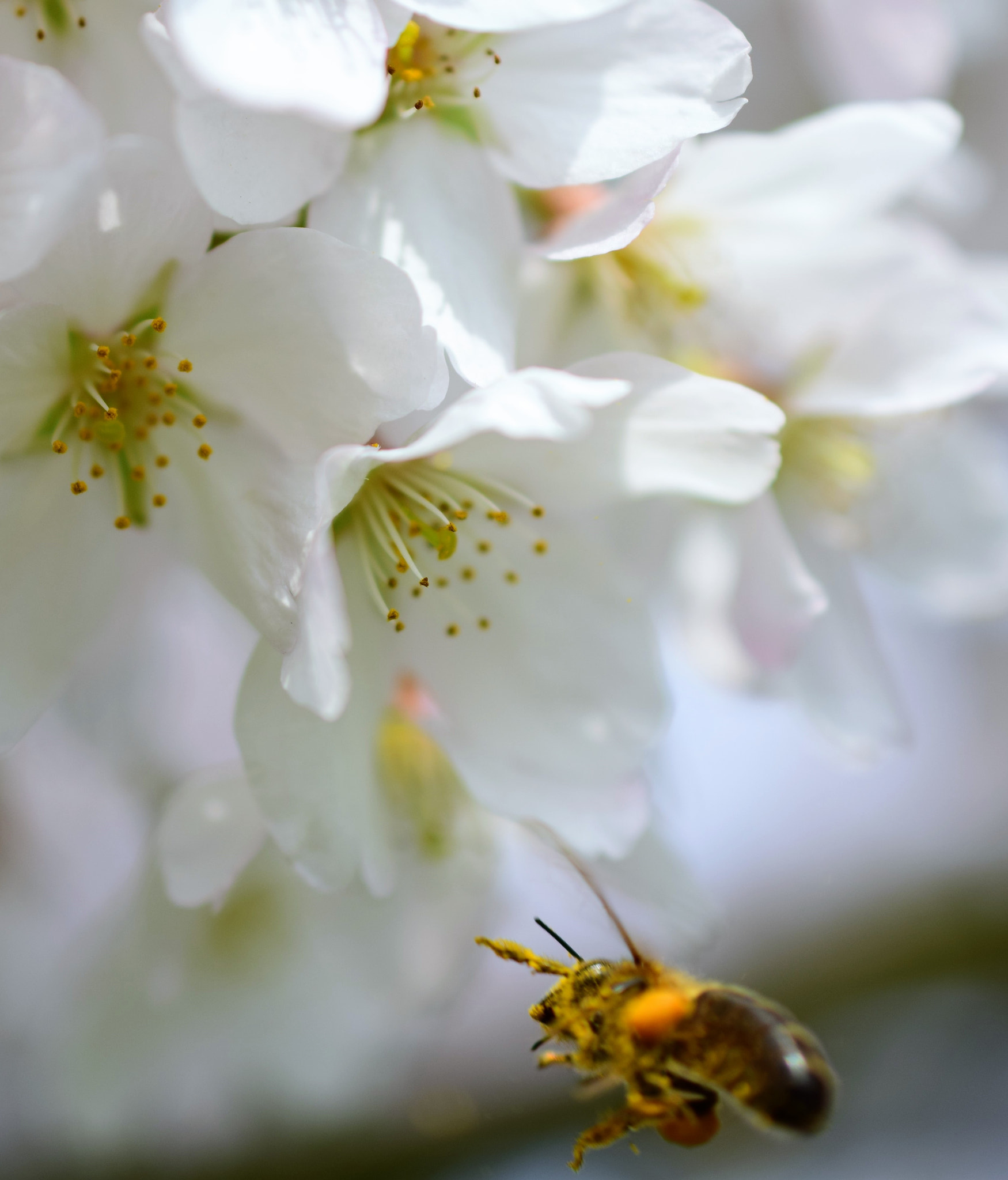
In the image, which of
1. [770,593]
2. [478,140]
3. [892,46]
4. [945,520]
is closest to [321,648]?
[478,140]

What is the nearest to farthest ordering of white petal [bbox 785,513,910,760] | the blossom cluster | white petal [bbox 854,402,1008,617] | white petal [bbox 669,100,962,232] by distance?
the blossom cluster < white petal [bbox 669,100,962,232] < white petal [bbox 785,513,910,760] < white petal [bbox 854,402,1008,617]

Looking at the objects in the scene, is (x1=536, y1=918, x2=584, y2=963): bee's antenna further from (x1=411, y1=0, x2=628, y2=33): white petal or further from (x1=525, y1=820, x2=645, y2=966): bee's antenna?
(x1=411, y1=0, x2=628, y2=33): white petal

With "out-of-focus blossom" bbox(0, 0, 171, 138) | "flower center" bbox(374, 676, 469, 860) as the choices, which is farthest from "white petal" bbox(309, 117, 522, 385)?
"flower center" bbox(374, 676, 469, 860)

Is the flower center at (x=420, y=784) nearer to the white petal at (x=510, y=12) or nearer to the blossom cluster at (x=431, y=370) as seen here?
the blossom cluster at (x=431, y=370)

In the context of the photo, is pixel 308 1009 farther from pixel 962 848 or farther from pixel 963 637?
pixel 963 637

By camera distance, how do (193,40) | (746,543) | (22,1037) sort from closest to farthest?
(193,40), (746,543), (22,1037)

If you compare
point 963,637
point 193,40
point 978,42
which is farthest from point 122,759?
point 963,637
